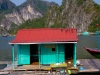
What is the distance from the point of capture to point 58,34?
55.1ft

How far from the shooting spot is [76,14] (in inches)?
7185

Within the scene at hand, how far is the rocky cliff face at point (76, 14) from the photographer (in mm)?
169875

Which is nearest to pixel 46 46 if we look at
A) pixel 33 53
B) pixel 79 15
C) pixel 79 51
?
pixel 33 53

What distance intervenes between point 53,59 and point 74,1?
169844mm

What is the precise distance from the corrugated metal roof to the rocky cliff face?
147 meters

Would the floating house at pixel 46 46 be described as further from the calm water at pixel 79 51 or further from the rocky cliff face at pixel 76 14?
the rocky cliff face at pixel 76 14

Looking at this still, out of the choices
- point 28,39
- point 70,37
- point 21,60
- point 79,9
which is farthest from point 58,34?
point 79,9

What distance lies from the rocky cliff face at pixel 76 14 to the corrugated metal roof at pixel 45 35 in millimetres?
147023

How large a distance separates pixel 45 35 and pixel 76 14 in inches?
6621

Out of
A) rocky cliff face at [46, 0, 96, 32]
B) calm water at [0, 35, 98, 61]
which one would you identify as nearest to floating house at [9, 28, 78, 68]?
calm water at [0, 35, 98, 61]

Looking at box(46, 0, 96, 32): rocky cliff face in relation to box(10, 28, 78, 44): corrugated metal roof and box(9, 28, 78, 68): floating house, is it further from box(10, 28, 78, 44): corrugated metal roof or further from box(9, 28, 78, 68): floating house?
box(9, 28, 78, 68): floating house

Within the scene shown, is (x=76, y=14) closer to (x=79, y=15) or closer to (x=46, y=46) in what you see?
(x=79, y=15)

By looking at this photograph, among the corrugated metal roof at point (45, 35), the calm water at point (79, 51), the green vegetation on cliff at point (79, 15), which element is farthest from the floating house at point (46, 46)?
the green vegetation on cliff at point (79, 15)

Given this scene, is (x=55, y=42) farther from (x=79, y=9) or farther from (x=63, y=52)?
(x=79, y=9)
